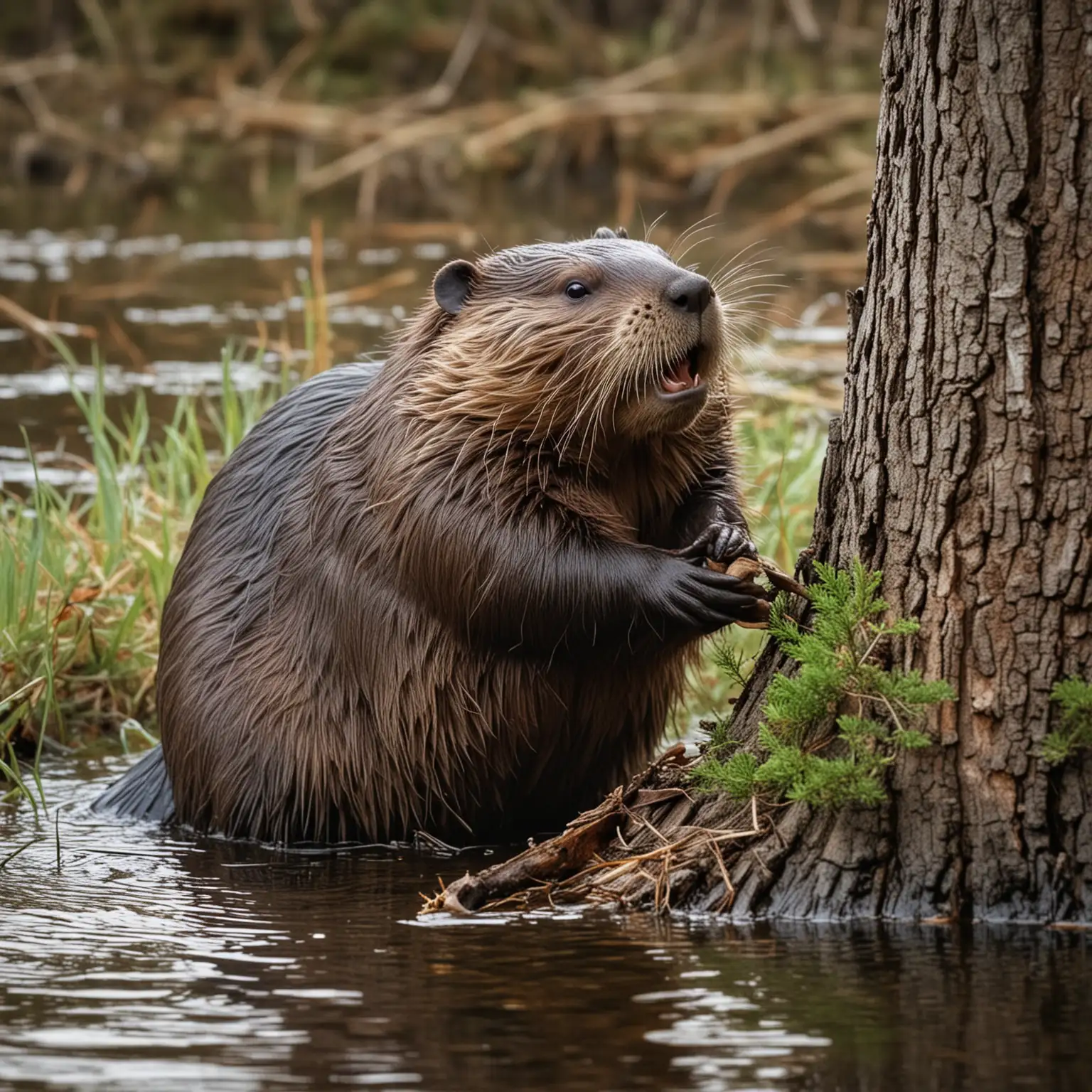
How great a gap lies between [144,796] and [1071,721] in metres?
2.35

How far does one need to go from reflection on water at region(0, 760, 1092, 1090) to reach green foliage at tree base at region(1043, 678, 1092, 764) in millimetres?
312

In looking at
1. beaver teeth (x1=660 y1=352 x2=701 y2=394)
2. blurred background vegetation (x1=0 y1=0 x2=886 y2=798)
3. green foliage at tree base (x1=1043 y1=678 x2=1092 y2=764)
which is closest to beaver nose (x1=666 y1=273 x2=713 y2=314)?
beaver teeth (x1=660 y1=352 x2=701 y2=394)

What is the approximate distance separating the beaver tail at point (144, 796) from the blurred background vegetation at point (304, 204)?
477 mm

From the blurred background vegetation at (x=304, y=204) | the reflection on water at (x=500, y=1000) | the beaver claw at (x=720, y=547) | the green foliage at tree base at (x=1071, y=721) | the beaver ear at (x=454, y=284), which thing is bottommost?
the reflection on water at (x=500, y=1000)

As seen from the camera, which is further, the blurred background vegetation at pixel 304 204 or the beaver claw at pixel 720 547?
the blurred background vegetation at pixel 304 204

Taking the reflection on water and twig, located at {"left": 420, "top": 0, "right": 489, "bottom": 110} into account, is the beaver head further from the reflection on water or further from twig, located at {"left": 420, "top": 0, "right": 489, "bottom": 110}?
twig, located at {"left": 420, "top": 0, "right": 489, "bottom": 110}

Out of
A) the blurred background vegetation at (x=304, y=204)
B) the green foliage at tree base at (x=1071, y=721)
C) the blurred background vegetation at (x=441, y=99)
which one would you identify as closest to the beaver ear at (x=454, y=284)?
the blurred background vegetation at (x=304, y=204)

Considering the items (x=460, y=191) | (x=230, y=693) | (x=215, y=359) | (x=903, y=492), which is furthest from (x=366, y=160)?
(x=903, y=492)

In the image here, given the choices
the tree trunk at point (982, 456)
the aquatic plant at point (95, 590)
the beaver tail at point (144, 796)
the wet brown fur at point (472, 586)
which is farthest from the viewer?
the aquatic plant at point (95, 590)

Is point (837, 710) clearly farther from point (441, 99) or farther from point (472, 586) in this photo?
point (441, 99)

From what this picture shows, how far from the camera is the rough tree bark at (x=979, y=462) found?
3492mm

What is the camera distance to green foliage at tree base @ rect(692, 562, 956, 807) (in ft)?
11.9

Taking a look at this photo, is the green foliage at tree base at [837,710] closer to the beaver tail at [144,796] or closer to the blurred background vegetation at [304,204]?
the beaver tail at [144,796]

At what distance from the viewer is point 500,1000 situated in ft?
10.8
